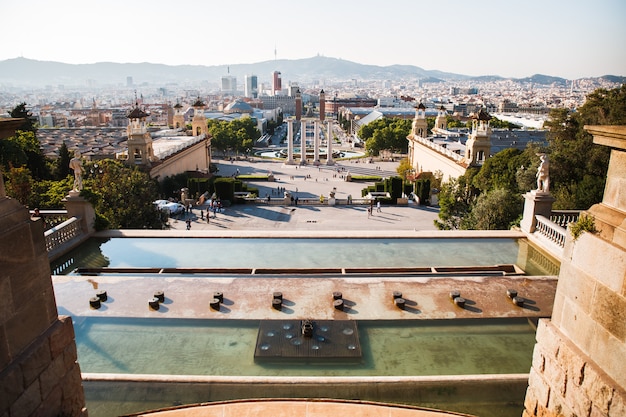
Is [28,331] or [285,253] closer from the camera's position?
[28,331]

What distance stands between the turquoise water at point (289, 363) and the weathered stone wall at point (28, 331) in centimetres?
345

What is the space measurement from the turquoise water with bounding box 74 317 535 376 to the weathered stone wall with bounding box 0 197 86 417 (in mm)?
3445

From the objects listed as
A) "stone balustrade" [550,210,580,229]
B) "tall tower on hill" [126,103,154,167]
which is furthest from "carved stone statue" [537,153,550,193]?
"tall tower on hill" [126,103,154,167]

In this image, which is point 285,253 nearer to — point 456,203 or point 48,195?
point 48,195

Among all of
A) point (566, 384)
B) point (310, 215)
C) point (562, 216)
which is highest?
point (566, 384)

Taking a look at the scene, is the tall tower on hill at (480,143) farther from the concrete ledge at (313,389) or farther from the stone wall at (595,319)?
the stone wall at (595,319)

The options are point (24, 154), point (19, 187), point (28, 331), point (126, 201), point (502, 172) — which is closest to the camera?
point (28, 331)

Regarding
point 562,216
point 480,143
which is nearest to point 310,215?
point 480,143

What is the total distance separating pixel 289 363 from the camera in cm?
837

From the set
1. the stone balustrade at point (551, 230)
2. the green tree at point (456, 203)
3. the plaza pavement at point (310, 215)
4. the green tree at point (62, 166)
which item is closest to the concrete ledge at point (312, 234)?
the stone balustrade at point (551, 230)

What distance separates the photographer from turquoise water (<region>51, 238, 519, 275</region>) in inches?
537

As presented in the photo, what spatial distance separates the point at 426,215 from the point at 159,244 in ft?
93.3

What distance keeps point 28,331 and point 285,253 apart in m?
9.90

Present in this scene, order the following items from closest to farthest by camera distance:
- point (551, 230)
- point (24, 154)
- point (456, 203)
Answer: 1. point (551, 230)
2. point (24, 154)
3. point (456, 203)
